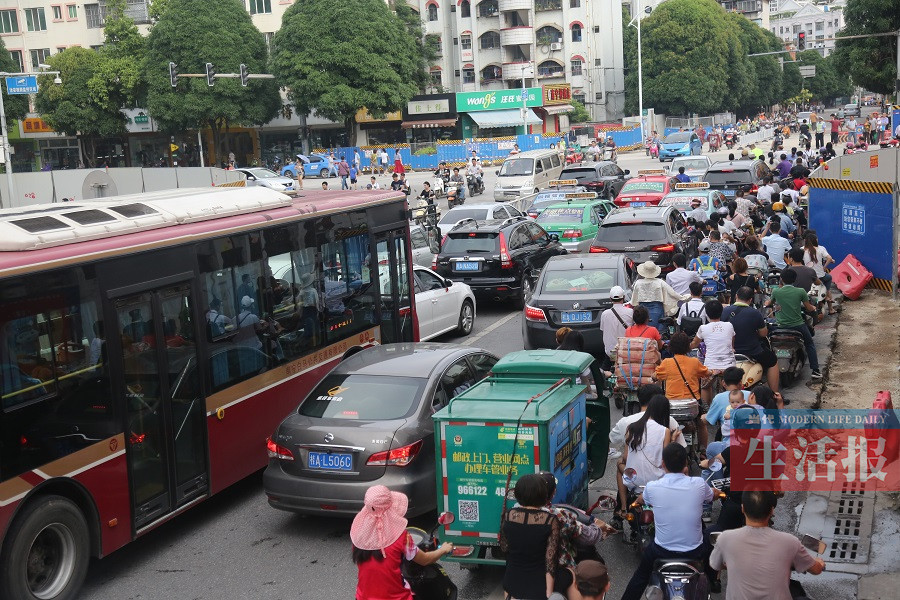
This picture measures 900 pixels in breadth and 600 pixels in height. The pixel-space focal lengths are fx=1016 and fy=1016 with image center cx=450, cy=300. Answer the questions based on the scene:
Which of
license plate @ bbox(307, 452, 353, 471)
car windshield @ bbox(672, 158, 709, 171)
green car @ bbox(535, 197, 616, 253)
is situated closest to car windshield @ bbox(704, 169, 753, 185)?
green car @ bbox(535, 197, 616, 253)

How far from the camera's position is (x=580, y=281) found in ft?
46.2

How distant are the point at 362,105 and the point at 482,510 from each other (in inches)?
2385

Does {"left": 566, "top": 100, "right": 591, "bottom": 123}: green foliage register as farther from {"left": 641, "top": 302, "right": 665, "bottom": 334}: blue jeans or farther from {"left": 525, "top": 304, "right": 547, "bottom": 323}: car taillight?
{"left": 641, "top": 302, "right": 665, "bottom": 334}: blue jeans

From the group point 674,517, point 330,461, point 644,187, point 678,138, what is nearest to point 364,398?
point 330,461

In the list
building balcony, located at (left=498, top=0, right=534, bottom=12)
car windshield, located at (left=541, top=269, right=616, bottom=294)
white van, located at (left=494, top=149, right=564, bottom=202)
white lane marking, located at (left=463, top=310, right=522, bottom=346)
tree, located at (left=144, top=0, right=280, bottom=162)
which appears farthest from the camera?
building balcony, located at (left=498, top=0, right=534, bottom=12)

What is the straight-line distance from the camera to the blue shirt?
21.1 feet

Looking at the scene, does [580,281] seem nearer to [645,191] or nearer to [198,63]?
[645,191]

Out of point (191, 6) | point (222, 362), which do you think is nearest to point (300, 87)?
point (191, 6)

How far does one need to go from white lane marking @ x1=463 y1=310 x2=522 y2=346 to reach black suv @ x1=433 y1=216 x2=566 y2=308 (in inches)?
12.0

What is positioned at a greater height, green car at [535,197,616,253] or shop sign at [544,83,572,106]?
shop sign at [544,83,572,106]

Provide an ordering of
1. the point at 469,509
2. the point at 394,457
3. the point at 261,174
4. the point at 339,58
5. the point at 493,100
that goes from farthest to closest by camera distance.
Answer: the point at 493,100, the point at 339,58, the point at 261,174, the point at 394,457, the point at 469,509

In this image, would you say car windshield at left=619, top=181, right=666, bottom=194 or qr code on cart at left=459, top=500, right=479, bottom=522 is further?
car windshield at left=619, top=181, right=666, bottom=194

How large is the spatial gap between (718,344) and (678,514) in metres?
4.12

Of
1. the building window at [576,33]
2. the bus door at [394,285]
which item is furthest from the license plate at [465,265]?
the building window at [576,33]
